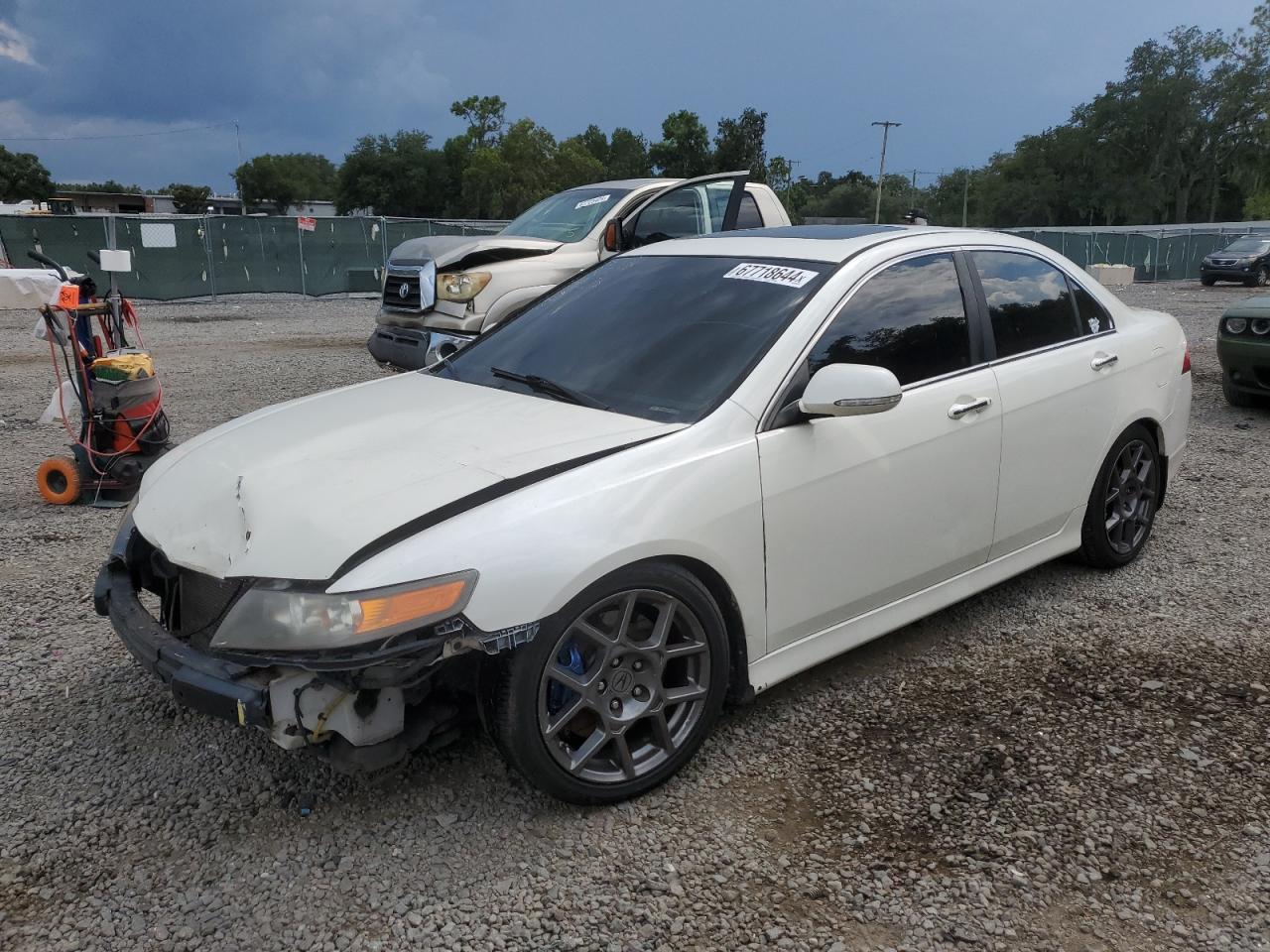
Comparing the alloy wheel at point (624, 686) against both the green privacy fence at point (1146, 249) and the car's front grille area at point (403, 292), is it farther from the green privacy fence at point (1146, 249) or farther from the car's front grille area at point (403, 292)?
the green privacy fence at point (1146, 249)

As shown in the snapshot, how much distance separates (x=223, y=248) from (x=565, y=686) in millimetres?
21528

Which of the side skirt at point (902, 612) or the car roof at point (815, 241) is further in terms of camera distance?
the car roof at point (815, 241)

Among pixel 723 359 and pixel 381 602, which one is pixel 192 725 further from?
pixel 723 359

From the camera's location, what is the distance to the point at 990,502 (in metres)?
3.81

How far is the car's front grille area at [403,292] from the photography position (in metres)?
9.12

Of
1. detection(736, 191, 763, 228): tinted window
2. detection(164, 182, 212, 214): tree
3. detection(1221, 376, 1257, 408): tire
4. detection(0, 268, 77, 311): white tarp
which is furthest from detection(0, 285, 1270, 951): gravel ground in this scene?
detection(164, 182, 212, 214): tree

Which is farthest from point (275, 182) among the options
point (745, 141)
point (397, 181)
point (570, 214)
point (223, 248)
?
point (570, 214)

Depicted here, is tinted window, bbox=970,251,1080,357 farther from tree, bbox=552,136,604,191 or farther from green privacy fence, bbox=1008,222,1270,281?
tree, bbox=552,136,604,191

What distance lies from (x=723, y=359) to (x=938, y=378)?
894mm

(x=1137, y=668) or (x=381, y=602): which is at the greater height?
(x=381, y=602)

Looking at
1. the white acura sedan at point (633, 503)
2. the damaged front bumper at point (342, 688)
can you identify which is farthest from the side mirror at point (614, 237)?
the damaged front bumper at point (342, 688)

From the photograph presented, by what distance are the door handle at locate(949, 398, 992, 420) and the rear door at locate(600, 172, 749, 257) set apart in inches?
220

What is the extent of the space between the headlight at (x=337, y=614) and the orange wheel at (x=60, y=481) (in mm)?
4011

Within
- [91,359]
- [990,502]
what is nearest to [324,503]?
[990,502]
